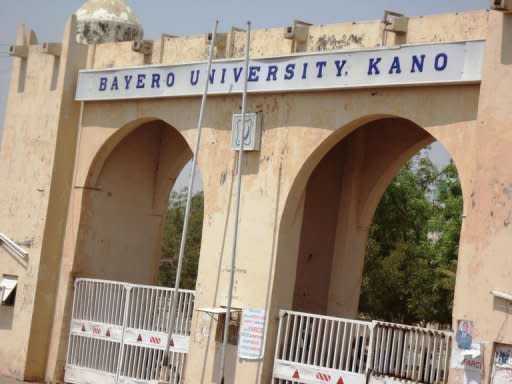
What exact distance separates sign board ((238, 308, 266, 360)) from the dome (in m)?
6.35

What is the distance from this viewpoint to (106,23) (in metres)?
19.3

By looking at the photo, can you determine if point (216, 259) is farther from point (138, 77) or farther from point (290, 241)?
point (138, 77)

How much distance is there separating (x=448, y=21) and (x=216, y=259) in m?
4.51

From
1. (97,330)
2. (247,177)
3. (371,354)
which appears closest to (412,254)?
(97,330)

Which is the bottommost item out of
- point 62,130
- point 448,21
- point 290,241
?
point 290,241

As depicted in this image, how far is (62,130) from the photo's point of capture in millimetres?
18203

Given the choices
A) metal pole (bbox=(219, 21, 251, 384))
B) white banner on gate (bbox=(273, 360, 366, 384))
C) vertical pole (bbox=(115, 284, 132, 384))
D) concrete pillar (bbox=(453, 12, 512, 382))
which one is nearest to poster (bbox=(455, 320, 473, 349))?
concrete pillar (bbox=(453, 12, 512, 382))

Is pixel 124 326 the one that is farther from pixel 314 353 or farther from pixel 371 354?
pixel 371 354

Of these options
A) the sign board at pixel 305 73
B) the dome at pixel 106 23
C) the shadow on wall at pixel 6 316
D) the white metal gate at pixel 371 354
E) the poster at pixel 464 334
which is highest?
the dome at pixel 106 23

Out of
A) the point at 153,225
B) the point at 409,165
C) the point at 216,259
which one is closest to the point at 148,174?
the point at 153,225

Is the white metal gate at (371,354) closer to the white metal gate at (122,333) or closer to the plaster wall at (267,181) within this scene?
the plaster wall at (267,181)

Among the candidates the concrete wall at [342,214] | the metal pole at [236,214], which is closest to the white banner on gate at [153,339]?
the metal pole at [236,214]

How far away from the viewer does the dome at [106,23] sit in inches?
755

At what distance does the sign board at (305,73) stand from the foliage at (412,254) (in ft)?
32.2
